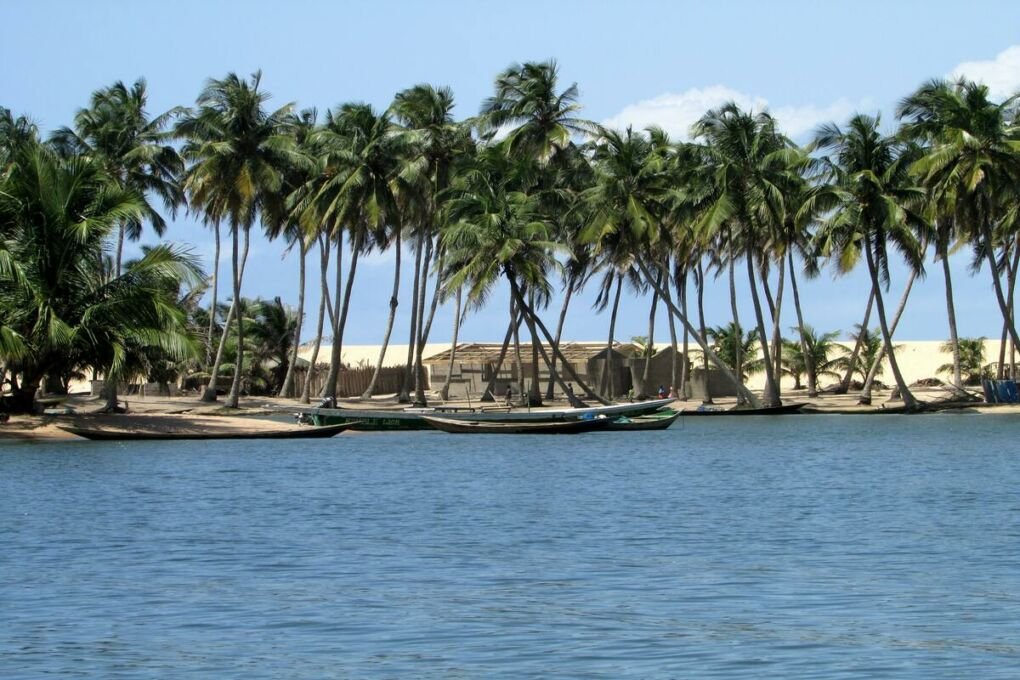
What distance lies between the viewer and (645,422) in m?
51.7

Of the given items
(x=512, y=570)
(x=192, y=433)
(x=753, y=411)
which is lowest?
(x=512, y=570)

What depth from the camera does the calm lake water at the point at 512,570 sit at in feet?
44.3

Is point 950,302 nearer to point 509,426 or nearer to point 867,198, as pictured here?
point 867,198

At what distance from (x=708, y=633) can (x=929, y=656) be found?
216cm

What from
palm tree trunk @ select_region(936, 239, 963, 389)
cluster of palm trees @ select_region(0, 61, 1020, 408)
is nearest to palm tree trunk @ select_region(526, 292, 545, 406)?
cluster of palm trees @ select_region(0, 61, 1020, 408)

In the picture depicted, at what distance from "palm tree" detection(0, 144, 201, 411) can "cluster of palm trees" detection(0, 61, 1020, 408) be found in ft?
42.4

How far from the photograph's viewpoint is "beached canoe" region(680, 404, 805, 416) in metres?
62.4

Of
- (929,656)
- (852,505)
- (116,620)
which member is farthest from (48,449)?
(929,656)

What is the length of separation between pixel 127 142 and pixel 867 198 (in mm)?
32941

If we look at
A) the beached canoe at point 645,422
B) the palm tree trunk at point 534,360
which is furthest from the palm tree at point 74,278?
the palm tree trunk at point 534,360

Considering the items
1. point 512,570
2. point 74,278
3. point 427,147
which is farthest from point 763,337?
point 512,570

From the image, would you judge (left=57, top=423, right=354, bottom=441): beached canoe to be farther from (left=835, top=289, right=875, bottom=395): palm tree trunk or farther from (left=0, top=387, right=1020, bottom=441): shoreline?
(left=835, top=289, right=875, bottom=395): palm tree trunk

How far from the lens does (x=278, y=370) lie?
7738 cm

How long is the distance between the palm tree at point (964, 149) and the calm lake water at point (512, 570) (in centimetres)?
2596
